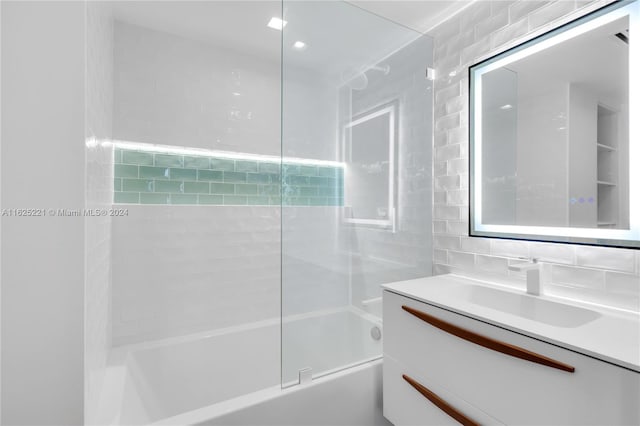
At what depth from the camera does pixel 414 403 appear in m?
1.34

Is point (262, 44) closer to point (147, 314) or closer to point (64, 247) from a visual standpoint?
point (64, 247)

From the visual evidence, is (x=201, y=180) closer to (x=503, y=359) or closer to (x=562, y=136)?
(x=503, y=359)

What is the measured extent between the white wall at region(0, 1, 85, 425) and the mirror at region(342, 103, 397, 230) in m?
1.20

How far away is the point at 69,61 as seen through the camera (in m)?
0.85

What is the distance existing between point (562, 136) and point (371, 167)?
915mm

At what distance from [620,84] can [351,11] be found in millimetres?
1282

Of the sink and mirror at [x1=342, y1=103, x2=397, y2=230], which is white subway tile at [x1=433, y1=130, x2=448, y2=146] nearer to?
mirror at [x1=342, y1=103, x2=397, y2=230]

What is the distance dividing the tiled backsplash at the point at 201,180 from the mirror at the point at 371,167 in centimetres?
10

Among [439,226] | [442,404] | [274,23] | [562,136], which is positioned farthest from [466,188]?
[274,23]

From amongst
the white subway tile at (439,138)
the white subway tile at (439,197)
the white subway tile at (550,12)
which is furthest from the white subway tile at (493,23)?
the white subway tile at (439,197)

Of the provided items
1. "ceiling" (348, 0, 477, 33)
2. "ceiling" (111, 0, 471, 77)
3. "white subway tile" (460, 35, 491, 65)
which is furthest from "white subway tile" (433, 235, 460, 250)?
"ceiling" (348, 0, 477, 33)

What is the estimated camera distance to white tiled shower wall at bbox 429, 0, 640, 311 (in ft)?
3.96

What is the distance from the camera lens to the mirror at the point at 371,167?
167 cm

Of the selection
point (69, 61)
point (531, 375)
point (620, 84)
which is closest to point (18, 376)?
point (69, 61)
